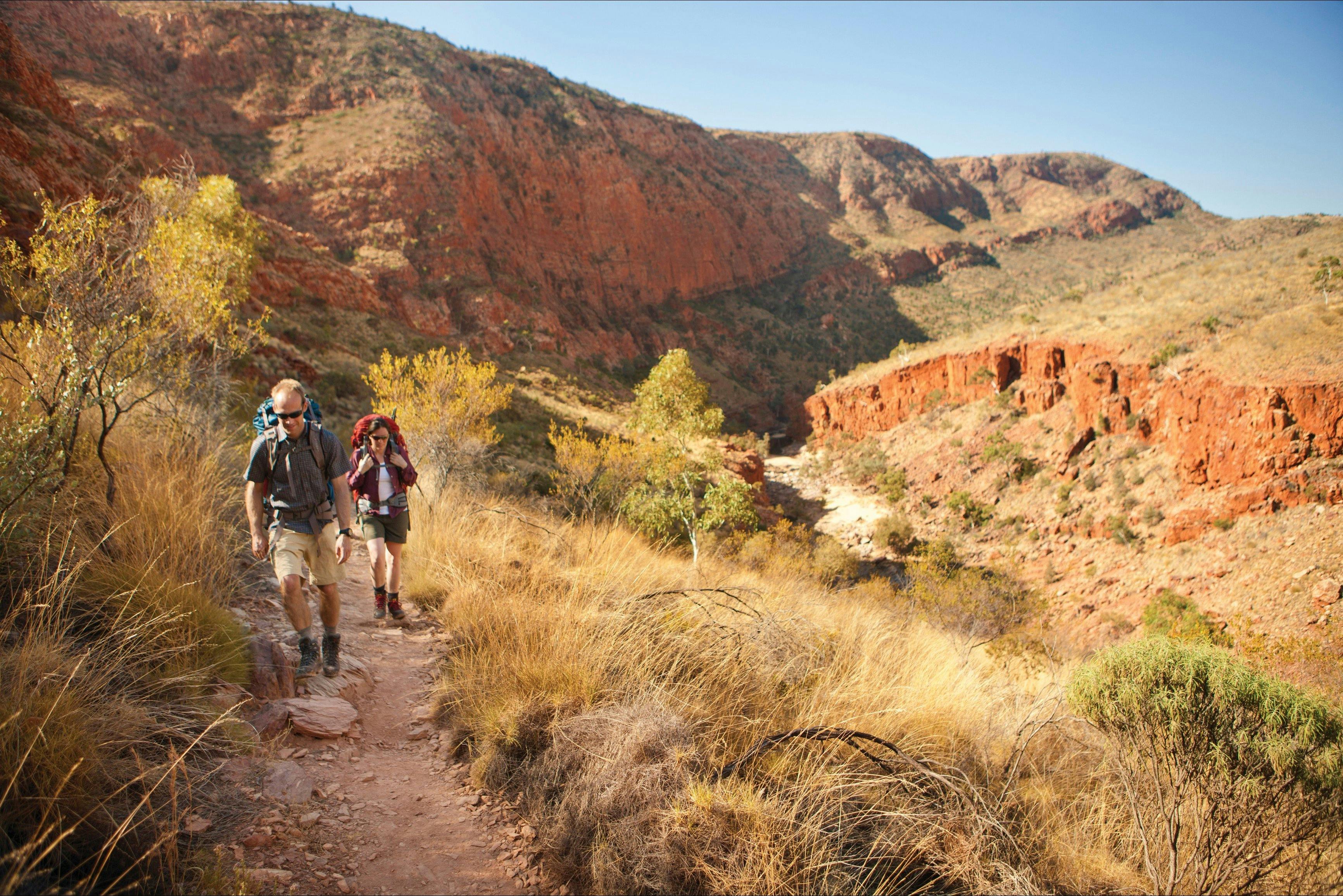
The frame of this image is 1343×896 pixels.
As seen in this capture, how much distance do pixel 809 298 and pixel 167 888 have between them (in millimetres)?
61600

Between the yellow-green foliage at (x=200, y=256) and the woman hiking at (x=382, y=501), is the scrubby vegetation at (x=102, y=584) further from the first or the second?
the woman hiking at (x=382, y=501)

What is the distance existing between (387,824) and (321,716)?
90 cm

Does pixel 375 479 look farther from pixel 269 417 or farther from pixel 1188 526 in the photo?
pixel 1188 526

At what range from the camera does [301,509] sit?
3629mm

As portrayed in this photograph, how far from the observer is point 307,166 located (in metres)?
36.7

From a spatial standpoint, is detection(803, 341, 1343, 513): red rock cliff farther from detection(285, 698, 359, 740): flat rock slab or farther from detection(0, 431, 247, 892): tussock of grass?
detection(0, 431, 247, 892): tussock of grass

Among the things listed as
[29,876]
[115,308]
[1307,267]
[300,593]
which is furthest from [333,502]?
[1307,267]

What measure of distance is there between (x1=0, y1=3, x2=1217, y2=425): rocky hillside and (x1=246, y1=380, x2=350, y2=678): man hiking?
43.5ft

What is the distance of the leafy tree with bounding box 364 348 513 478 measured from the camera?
1098 centimetres

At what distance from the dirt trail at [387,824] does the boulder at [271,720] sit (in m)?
0.07

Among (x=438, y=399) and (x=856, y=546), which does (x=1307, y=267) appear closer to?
(x=856, y=546)

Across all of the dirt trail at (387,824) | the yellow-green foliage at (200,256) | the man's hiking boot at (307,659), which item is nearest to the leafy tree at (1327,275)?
the dirt trail at (387,824)

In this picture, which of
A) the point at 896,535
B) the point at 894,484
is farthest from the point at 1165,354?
the point at 894,484

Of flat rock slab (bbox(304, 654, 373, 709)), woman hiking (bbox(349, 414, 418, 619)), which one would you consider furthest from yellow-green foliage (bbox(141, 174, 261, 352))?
flat rock slab (bbox(304, 654, 373, 709))
